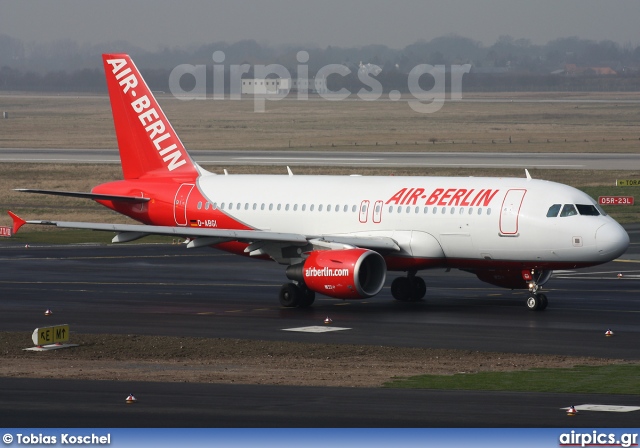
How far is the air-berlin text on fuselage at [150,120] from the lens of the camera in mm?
47219

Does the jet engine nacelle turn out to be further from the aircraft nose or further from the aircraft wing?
the aircraft wing

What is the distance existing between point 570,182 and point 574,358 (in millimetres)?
57971

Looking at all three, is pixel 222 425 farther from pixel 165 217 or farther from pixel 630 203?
pixel 630 203

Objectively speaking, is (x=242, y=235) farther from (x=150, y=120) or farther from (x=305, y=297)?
(x=150, y=120)

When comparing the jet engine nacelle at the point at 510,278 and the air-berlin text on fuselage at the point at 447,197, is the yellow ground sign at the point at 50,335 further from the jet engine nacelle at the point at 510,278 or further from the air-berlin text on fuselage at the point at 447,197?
the jet engine nacelle at the point at 510,278

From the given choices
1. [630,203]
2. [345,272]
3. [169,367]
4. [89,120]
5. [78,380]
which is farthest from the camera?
[89,120]

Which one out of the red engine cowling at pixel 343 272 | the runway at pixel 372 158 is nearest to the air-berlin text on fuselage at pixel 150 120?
the red engine cowling at pixel 343 272

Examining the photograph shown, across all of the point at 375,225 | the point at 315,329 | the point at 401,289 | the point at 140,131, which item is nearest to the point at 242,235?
the point at 375,225

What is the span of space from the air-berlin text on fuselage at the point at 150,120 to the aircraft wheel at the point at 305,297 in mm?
9013

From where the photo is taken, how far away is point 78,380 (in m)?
26.2

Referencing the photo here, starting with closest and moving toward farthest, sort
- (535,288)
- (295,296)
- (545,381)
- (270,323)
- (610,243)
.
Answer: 1. (545,381)
2. (270,323)
3. (610,243)
4. (535,288)
5. (295,296)

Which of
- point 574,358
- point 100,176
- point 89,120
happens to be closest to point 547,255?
point 574,358

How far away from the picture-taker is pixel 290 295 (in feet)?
134

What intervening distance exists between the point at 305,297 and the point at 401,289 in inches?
148
